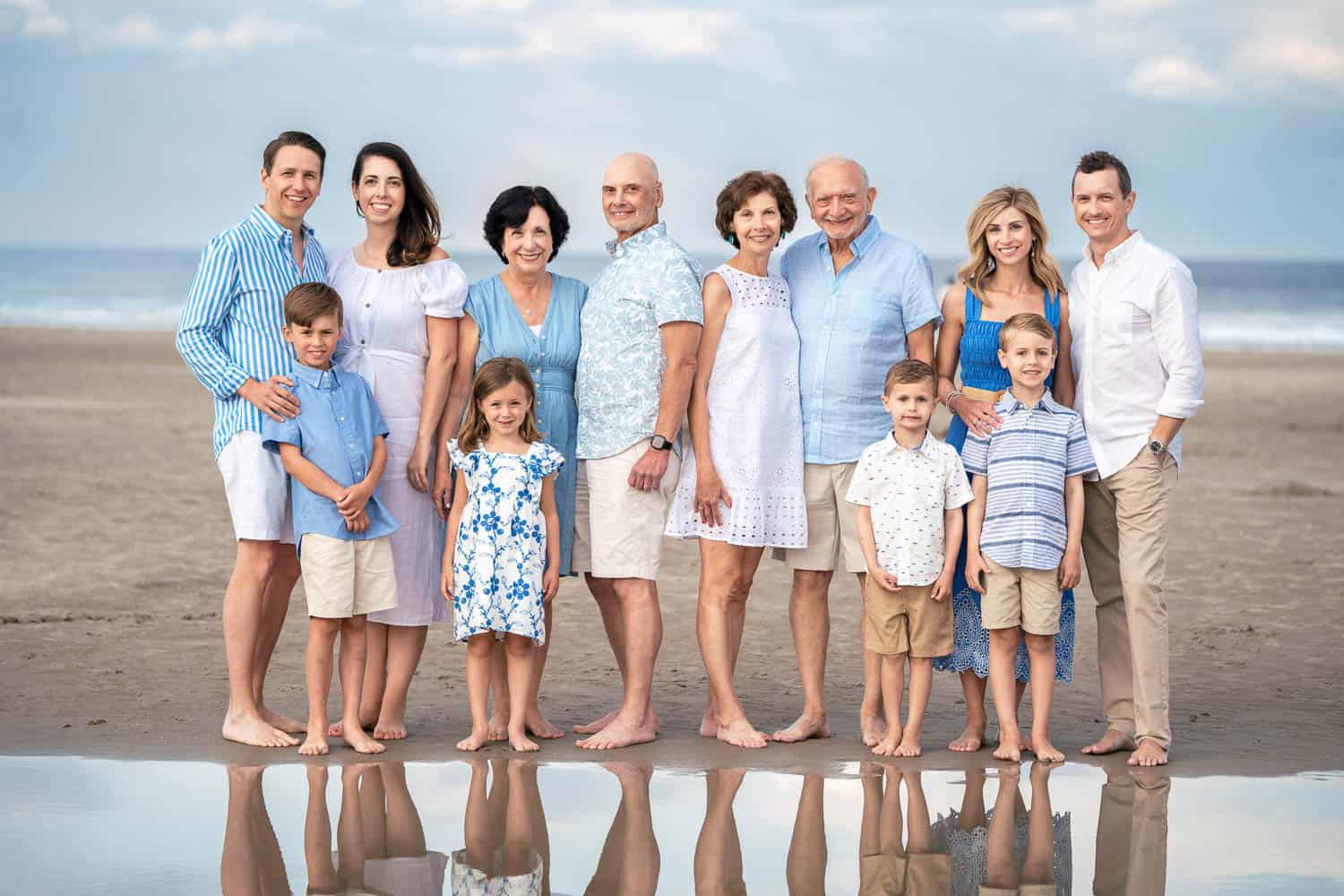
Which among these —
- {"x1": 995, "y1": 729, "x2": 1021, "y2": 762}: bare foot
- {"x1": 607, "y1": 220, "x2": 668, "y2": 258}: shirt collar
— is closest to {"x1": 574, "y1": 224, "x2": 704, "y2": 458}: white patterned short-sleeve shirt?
{"x1": 607, "y1": 220, "x2": 668, "y2": 258}: shirt collar

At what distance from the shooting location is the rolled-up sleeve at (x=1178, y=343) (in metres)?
5.43

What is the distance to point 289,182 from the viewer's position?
565cm

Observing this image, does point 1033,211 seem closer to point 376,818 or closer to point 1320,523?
point 376,818

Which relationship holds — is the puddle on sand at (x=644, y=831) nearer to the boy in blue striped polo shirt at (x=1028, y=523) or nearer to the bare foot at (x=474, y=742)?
the bare foot at (x=474, y=742)

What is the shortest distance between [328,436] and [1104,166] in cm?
285

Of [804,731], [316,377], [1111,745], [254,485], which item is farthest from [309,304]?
[1111,745]

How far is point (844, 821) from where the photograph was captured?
470 centimetres

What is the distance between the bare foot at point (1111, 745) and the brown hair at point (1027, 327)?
1401mm

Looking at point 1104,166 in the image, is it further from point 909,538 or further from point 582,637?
point 582,637

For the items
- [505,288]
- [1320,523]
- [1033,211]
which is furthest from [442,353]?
[1320,523]

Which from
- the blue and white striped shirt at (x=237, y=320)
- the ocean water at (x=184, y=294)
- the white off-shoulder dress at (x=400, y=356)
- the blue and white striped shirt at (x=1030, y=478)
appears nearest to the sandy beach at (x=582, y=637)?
the white off-shoulder dress at (x=400, y=356)

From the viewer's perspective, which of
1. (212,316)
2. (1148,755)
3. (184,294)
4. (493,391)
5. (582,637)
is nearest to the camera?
(1148,755)

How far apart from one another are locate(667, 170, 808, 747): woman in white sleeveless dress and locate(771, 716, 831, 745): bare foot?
127 millimetres

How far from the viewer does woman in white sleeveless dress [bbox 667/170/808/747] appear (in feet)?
18.7
